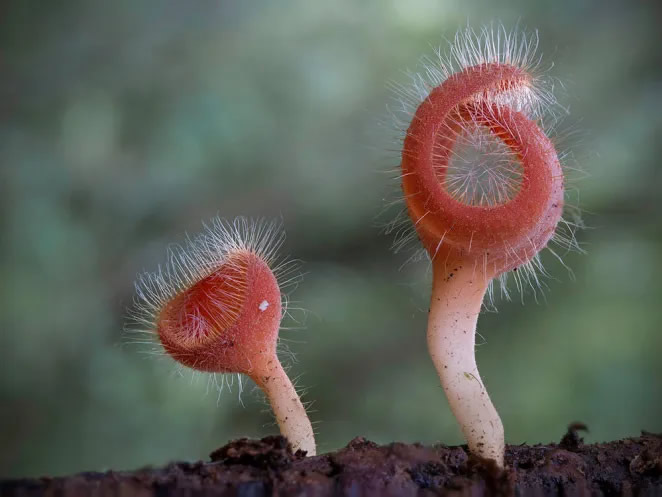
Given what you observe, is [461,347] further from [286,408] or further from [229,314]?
[229,314]

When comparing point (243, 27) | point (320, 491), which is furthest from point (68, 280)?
point (320, 491)

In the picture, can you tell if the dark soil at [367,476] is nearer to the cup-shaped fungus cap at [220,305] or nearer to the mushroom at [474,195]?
the mushroom at [474,195]

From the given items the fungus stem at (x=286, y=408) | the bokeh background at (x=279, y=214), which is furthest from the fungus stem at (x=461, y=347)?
the bokeh background at (x=279, y=214)

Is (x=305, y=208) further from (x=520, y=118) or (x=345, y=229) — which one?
(x=520, y=118)

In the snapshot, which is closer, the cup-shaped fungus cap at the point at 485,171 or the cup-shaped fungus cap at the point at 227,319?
the cup-shaped fungus cap at the point at 485,171


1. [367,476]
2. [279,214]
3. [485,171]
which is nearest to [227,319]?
[367,476]

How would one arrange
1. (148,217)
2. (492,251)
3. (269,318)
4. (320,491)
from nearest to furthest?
(320,491)
(492,251)
(269,318)
(148,217)
